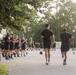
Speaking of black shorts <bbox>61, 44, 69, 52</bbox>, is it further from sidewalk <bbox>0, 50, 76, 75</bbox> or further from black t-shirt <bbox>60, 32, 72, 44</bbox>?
sidewalk <bbox>0, 50, 76, 75</bbox>

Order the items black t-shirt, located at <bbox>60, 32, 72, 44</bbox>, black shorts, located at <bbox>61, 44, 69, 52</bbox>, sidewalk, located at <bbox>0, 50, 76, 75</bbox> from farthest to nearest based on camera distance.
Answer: black t-shirt, located at <bbox>60, 32, 72, 44</bbox>
black shorts, located at <bbox>61, 44, 69, 52</bbox>
sidewalk, located at <bbox>0, 50, 76, 75</bbox>

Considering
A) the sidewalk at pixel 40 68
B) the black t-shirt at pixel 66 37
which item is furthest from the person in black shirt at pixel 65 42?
the sidewalk at pixel 40 68

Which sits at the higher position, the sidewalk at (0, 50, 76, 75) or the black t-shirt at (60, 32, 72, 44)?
the black t-shirt at (60, 32, 72, 44)

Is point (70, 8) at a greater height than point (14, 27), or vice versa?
point (70, 8)

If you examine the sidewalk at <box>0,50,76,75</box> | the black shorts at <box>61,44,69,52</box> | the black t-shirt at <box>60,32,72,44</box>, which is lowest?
the sidewalk at <box>0,50,76,75</box>

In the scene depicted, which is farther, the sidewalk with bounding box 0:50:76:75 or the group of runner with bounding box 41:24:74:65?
the group of runner with bounding box 41:24:74:65

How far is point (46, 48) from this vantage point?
17906 mm

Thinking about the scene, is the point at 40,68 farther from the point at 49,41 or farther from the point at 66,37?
the point at 66,37

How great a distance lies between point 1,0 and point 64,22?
74500mm

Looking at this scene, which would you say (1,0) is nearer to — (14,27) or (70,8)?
(14,27)

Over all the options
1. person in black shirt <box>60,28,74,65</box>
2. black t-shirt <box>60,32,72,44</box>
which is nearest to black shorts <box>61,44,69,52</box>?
person in black shirt <box>60,28,74,65</box>

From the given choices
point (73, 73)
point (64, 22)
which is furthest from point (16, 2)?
point (64, 22)

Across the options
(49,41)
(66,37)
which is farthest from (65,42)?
(49,41)

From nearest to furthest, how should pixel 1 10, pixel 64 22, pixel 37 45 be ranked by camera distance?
pixel 1 10
pixel 37 45
pixel 64 22
